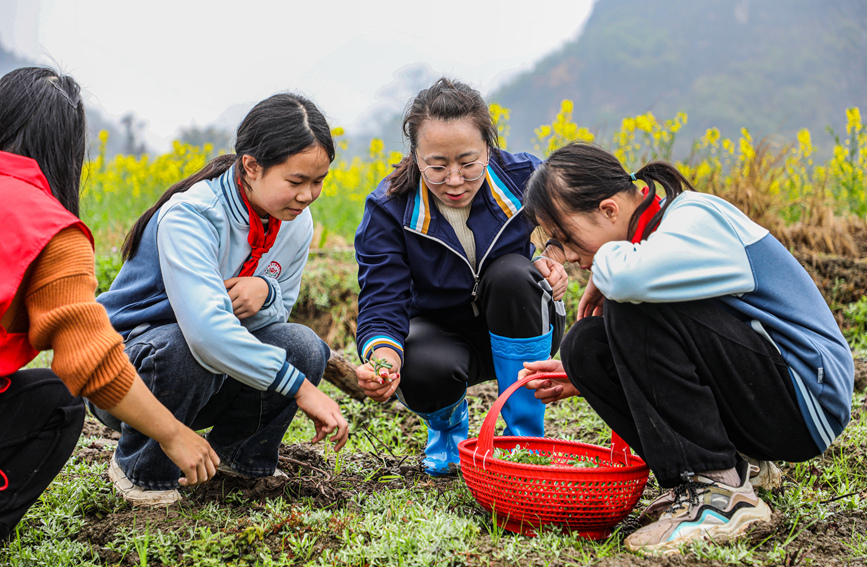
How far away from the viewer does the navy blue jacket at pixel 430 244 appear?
8.09 feet

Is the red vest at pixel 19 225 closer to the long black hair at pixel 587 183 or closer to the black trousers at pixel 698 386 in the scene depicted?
the long black hair at pixel 587 183

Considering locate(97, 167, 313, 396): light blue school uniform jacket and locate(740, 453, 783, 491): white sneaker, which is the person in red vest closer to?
locate(97, 167, 313, 396): light blue school uniform jacket

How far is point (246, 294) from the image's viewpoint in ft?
6.54

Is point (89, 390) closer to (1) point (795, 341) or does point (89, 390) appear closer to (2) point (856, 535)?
(1) point (795, 341)

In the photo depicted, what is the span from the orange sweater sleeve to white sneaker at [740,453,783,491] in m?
1.68

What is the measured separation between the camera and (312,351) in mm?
2086

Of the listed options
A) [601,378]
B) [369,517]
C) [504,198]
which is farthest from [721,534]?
[504,198]

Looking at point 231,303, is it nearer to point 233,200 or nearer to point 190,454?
point 233,200

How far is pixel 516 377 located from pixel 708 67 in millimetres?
95835

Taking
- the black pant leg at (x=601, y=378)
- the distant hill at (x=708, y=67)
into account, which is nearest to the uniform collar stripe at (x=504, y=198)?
the black pant leg at (x=601, y=378)

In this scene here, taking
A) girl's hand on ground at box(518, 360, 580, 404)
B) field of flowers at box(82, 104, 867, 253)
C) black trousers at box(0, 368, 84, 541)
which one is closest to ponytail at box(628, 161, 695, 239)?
girl's hand on ground at box(518, 360, 580, 404)

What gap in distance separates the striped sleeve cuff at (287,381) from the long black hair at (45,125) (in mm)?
662

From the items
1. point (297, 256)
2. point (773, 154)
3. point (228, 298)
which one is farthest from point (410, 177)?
point (773, 154)

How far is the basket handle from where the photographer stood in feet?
5.78
